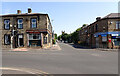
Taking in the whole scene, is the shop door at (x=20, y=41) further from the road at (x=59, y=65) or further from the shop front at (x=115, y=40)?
the shop front at (x=115, y=40)

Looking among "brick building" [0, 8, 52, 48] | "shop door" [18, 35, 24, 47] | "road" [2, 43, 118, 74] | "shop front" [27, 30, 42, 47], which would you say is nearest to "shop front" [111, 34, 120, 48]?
"road" [2, 43, 118, 74]

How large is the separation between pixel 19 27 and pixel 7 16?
4176mm

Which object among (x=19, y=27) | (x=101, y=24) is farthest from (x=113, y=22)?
(x=19, y=27)

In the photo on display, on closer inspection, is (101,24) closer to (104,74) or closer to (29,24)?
(29,24)

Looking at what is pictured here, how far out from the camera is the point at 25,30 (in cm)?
2172

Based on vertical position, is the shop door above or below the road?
above

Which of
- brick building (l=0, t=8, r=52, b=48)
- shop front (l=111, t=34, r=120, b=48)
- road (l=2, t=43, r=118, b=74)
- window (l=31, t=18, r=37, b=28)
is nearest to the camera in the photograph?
road (l=2, t=43, r=118, b=74)

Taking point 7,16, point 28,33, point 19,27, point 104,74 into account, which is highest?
point 7,16

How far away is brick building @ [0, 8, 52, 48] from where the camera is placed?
70.4ft

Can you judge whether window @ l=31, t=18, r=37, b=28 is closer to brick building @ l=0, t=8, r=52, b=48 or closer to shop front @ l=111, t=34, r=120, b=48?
brick building @ l=0, t=8, r=52, b=48

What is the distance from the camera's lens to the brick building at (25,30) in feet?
70.4

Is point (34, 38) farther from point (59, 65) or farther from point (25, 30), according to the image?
point (59, 65)

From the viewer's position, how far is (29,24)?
21.7 m

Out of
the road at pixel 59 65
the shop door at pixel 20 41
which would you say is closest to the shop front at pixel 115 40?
the road at pixel 59 65
